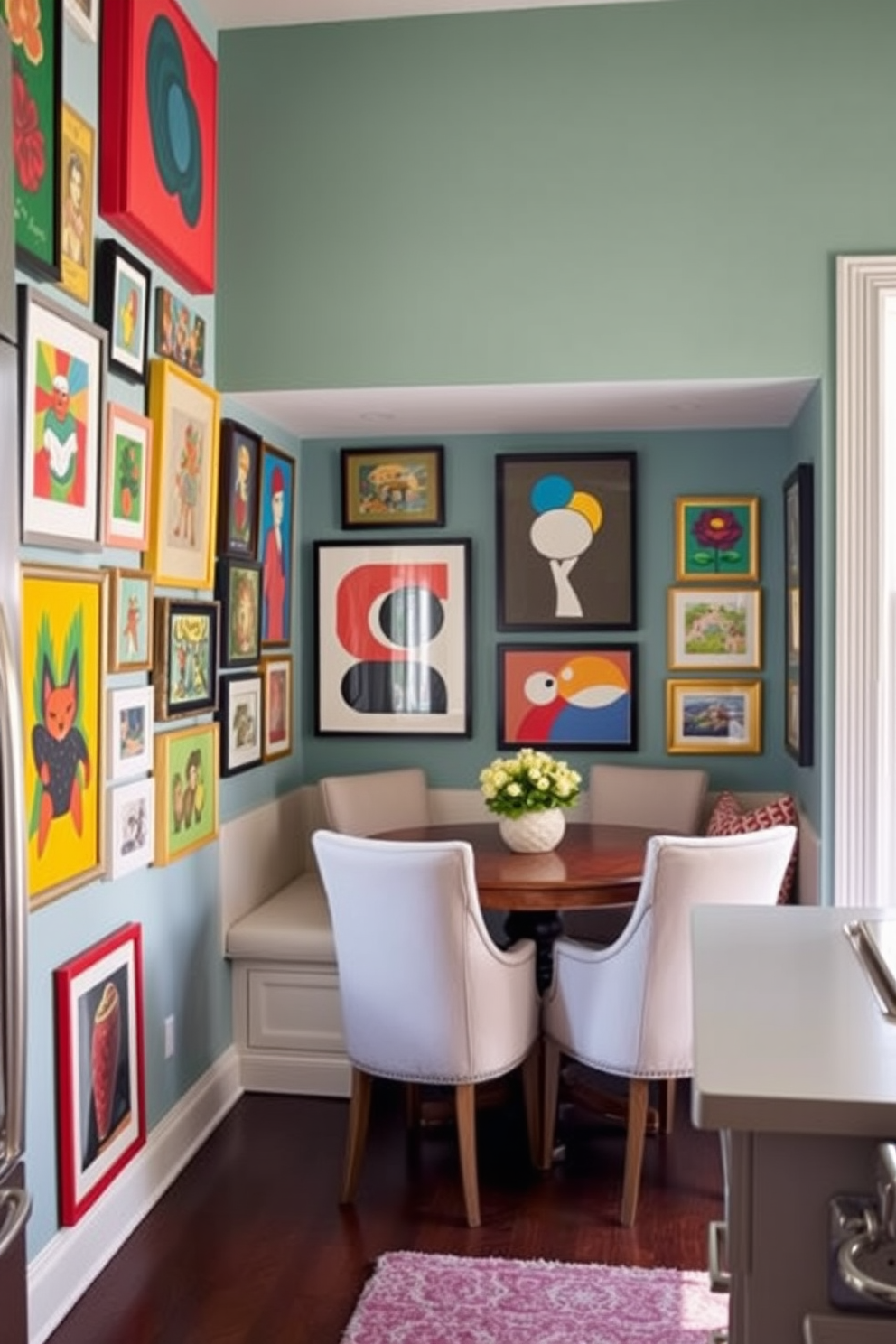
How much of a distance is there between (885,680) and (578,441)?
1.50 metres

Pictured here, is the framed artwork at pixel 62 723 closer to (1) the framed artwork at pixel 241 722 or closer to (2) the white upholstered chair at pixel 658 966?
(1) the framed artwork at pixel 241 722

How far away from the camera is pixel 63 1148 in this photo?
2531 mm

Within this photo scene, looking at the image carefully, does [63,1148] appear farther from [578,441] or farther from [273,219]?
[578,441]

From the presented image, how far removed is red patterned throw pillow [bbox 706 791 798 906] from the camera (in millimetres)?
3881

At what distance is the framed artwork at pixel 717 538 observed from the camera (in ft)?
14.3

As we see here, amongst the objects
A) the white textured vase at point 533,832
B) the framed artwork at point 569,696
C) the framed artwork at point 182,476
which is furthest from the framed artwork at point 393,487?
the white textured vase at point 533,832

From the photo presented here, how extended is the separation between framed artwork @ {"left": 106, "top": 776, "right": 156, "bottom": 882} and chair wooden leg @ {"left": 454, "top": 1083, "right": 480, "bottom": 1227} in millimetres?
941

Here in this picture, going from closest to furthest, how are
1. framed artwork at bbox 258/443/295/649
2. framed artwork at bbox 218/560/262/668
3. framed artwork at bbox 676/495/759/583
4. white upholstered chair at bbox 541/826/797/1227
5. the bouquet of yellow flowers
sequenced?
white upholstered chair at bbox 541/826/797/1227
the bouquet of yellow flowers
framed artwork at bbox 218/560/262/668
framed artwork at bbox 258/443/295/649
framed artwork at bbox 676/495/759/583

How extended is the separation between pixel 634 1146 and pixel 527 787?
103cm

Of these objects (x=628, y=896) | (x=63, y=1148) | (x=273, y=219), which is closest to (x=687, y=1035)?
(x=628, y=896)

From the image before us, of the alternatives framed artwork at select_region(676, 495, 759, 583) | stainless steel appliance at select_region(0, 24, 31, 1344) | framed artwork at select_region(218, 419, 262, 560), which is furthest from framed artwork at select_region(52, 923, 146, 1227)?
framed artwork at select_region(676, 495, 759, 583)

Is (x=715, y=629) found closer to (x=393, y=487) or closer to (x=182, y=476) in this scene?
(x=393, y=487)

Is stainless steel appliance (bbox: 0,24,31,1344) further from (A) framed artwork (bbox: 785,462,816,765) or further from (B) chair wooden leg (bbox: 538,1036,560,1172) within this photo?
(A) framed artwork (bbox: 785,462,816,765)

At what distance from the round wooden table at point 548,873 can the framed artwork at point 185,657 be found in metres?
0.81
